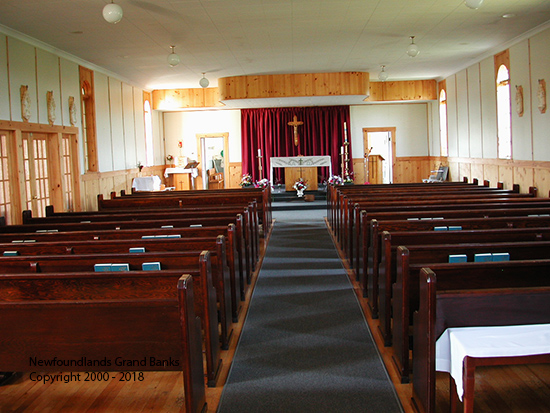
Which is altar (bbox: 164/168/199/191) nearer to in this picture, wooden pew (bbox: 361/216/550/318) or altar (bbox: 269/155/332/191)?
altar (bbox: 269/155/332/191)

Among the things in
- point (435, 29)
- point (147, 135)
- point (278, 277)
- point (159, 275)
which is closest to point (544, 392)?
point (159, 275)

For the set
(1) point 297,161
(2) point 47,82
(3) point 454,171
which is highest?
(2) point 47,82

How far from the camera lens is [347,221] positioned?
6227 mm

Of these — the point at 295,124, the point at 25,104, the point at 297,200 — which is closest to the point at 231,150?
the point at 295,124

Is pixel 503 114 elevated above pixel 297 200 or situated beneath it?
elevated above

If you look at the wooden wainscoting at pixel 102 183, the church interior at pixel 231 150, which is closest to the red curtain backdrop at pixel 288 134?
the church interior at pixel 231 150

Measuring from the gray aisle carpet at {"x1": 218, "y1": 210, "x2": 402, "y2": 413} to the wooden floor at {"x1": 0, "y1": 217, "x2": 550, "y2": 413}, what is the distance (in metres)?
0.14

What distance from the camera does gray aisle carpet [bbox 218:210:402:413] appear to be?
109 inches

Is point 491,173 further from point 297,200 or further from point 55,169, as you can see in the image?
point 55,169

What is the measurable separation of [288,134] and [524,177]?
813cm

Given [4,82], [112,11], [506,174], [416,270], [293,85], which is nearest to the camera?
[416,270]

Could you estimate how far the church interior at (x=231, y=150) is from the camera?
2889 mm

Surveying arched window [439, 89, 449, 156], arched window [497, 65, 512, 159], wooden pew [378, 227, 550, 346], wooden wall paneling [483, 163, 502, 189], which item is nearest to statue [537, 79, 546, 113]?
arched window [497, 65, 512, 159]

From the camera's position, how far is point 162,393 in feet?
9.66
